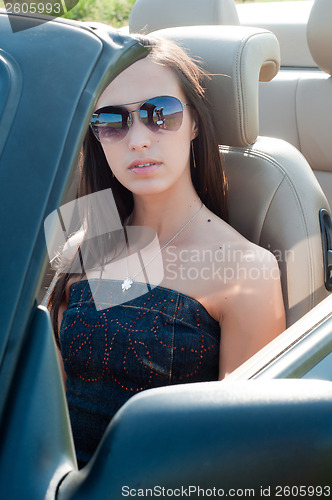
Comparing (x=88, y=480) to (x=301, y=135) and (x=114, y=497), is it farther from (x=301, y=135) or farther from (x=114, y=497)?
(x=301, y=135)

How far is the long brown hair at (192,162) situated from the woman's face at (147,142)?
3 centimetres

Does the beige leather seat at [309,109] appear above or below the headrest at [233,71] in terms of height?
below

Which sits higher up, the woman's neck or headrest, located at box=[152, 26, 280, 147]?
headrest, located at box=[152, 26, 280, 147]

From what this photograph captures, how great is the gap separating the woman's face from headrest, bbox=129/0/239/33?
1.29 metres

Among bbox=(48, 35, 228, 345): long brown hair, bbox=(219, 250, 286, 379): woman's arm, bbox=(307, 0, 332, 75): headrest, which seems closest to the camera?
bbox=(219, 250, 286, 379): woman's arm

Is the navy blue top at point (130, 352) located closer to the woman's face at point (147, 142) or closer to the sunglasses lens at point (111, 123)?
the woman's face at point (147, 142)

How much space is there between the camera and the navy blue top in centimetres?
164

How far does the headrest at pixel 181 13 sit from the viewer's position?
2924mm

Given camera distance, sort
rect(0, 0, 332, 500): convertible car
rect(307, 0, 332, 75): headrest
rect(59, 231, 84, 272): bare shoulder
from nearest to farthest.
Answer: rect(0, 0, 332, 500): convertible car, rect(59, 231, 84, 272): bare shoulder, rect(307, 0, 332, 75): headrest

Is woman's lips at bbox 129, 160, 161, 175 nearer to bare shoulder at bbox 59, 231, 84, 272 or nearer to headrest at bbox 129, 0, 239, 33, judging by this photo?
bare shoulder at bbox 59, 231, 84, 272

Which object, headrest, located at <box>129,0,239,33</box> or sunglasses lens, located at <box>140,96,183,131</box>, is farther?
headrest, located at <box>129,0,239,33</box>

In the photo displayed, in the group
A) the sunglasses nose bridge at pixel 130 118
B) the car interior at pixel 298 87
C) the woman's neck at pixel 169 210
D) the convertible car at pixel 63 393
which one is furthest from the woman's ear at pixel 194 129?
the car interior at pixel 298 87

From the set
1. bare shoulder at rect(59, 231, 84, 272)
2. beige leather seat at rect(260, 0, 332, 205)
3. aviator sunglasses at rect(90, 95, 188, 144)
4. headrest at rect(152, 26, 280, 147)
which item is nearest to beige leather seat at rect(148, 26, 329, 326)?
headrest at rect(152, 26, 280, 147)

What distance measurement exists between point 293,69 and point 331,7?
840 millimetres
